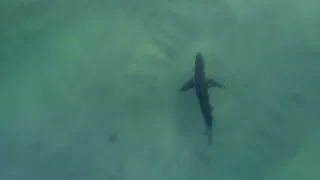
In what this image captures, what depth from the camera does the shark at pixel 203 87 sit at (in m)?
5.80

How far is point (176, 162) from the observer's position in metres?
5.97

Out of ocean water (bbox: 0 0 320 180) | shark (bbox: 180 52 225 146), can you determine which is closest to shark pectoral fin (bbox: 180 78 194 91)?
shark (bbox: 180 52 225 146)

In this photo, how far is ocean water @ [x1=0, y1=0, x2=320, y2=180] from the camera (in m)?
5.97

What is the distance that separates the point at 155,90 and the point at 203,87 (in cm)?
70

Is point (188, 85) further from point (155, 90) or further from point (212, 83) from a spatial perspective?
point (155, 90)

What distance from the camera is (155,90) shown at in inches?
243

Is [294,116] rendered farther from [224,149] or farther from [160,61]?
[160,61]

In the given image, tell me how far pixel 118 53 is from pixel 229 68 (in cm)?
153

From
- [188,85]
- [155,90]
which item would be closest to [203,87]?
[188,85]

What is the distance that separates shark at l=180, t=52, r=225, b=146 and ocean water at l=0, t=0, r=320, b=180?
0.50 ft

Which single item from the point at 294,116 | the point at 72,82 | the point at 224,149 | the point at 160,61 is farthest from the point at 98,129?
the point at 294,116

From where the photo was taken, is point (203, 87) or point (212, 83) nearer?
point (203, 87)

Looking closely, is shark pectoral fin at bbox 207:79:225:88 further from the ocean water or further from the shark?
the ocean water

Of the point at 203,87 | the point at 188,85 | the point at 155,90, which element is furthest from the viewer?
the point at 155,90
